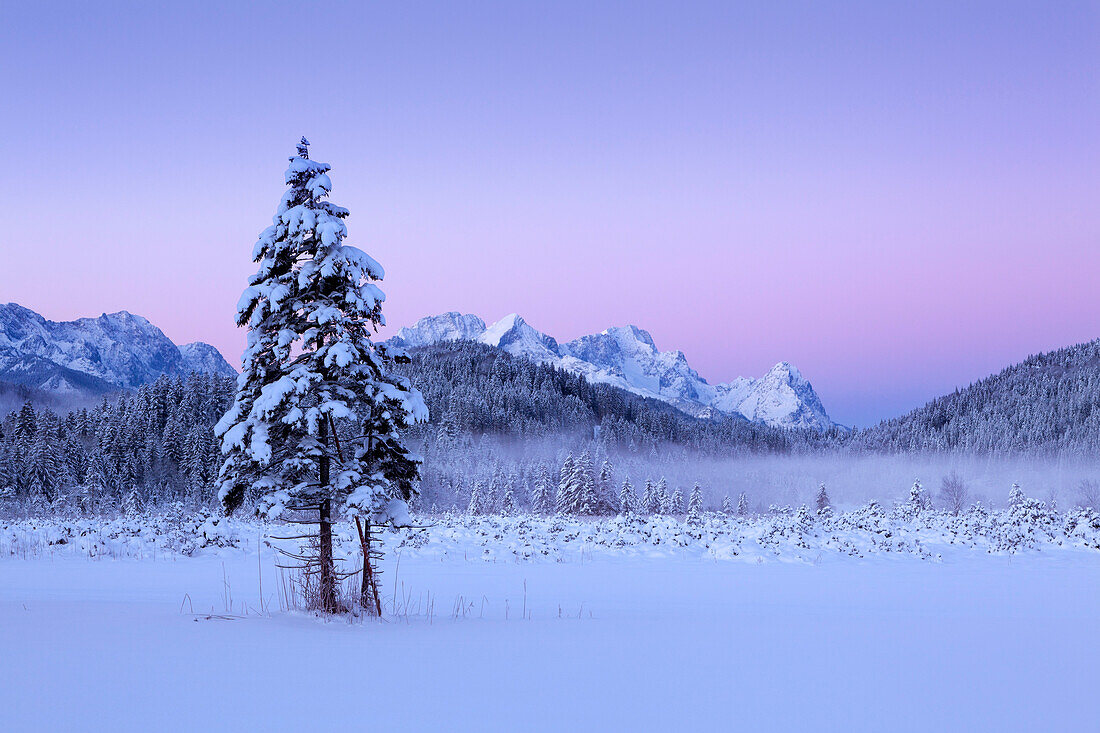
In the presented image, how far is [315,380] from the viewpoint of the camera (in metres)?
9.52

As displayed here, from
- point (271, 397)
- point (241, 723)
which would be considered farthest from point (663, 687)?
point (271, 397)

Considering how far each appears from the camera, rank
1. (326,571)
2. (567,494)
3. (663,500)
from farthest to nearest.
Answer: (663,500) < (567,494) < (326,571)

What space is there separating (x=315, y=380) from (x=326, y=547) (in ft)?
8.20

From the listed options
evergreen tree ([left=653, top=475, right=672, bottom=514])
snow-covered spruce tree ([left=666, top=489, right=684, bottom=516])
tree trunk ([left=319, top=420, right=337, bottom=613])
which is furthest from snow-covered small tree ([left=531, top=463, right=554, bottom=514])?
tree trunk ([left=319, top=420, right=337, bottom=613])

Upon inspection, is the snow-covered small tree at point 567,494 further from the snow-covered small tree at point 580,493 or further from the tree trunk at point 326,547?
the tree trunk at point 326,547

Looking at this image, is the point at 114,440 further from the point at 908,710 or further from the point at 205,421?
the point at 908,710

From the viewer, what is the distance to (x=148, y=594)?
1174 cm

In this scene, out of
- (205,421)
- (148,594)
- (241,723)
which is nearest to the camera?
(241,723)

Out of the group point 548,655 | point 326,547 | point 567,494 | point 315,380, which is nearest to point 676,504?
point 567,494

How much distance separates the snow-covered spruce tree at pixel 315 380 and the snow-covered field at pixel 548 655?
66.2 inches

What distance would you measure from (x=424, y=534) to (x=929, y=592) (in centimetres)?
1576

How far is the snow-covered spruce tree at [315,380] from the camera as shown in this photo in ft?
30.9

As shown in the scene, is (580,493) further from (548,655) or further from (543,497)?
(548,655)

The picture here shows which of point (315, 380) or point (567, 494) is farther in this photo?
point (567, 494)
